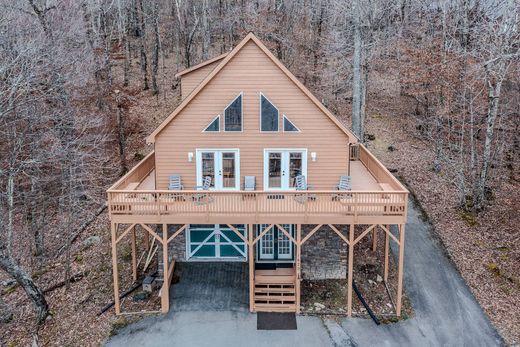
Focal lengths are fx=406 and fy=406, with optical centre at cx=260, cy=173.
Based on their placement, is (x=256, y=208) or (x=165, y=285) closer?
(x=256, y=208)

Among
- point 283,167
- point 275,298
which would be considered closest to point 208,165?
point 283,167

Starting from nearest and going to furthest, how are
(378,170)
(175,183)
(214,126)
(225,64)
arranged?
(225,64) → (214,126) → (175,183) → (378,170)

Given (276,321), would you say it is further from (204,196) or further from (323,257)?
(204,196)

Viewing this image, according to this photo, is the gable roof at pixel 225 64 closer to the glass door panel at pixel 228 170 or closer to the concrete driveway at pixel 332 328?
the glass door panel at pixel 228 170

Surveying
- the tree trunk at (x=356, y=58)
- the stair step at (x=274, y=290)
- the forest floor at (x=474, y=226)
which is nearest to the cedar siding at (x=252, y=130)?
the stair step at (x=274, y=290)

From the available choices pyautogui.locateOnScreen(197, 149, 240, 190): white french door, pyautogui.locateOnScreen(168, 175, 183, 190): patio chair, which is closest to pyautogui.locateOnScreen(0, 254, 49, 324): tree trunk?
pyautogui.locateOnScreen(168, 175, 183, 190): patio chair

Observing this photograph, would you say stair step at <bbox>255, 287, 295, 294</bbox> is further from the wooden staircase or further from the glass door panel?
the glass door panel
